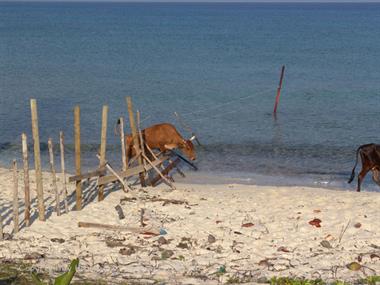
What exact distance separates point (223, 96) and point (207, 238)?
23297 mm

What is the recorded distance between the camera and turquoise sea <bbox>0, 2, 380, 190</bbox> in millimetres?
23109

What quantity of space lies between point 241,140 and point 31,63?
2570 cm

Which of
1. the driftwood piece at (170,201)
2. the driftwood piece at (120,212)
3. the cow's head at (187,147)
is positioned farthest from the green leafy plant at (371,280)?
the cow's head at (187,147)

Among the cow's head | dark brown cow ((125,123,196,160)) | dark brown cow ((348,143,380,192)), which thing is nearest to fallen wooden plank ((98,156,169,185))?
dark brown cow ((125,123,196,160))

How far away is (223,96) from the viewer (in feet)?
118

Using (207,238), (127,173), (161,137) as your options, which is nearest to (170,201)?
(127,173)

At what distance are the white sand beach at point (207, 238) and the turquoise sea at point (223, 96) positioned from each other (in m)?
4.71

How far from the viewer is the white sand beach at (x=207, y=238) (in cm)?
1114

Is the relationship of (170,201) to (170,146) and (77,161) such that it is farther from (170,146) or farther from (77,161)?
(170,146)

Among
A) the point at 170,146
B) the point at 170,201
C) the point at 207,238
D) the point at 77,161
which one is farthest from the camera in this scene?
the point at 170,146

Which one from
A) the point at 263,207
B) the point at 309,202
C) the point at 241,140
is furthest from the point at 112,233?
the point at 241,140

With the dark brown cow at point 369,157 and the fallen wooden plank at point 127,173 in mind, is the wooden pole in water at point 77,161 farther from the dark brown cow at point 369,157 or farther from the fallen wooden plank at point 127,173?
the dark brown cow at point 369,157

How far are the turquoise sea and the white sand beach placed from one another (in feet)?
15.5

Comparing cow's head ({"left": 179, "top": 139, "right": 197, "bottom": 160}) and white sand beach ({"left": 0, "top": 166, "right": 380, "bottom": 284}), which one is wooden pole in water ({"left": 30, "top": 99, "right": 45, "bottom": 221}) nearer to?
white sand beach ({"left": 0, "top": 166, "right": 380, "bottom": 284})
